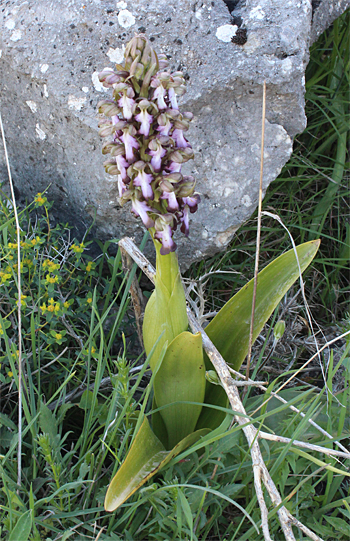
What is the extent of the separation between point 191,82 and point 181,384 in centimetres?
114

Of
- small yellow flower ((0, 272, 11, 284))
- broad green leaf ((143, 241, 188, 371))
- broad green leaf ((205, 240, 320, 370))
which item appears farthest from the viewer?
small yellow flower ((0, 272, 11, 284))

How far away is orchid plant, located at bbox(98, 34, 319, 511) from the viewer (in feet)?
3.26

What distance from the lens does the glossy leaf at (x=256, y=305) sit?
4.39 feet

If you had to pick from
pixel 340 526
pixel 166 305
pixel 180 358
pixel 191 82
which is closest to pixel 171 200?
pixel 166 305

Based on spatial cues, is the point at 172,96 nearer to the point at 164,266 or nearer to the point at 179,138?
the point at 179,138

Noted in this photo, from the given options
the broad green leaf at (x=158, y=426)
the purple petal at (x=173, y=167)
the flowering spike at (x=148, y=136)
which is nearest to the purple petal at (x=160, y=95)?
the flowering spike at (x=148, y=136)

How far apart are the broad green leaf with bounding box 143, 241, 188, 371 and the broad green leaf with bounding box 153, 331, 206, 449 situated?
68mm

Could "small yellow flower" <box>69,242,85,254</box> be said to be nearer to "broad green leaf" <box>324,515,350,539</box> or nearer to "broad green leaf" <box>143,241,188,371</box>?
"broad green leaf" <box>143,241,188,371</box>

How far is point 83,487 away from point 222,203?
1.16 m

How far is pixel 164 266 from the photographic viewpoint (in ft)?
3.82

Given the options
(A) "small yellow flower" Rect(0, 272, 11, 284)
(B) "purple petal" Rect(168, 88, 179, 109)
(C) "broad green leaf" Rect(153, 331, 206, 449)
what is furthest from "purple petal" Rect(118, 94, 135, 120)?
(A) "small yellow flower" Rect(0, 272, 11, 284)

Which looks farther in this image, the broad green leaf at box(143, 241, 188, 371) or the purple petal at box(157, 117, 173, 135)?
the broad green leaf at box(143, 241, 188, 371)

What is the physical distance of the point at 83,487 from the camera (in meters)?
1.25

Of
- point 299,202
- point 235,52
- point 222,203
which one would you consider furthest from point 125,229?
point 299,202
